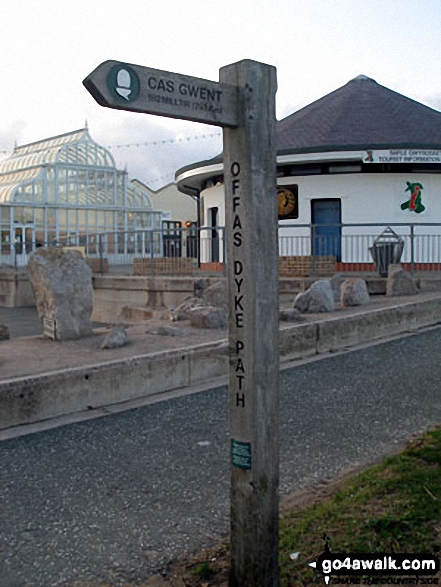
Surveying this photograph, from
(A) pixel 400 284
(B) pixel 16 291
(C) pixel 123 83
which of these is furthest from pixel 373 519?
(B) pixel 16 291

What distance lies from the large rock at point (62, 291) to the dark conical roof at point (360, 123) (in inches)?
516

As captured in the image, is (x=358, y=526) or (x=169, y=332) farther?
(x=169, y=332)

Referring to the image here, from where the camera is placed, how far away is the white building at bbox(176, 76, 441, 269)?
20.5 metres

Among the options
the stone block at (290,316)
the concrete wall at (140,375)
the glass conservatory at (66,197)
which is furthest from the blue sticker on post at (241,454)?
the glass conservatory at (66,197)

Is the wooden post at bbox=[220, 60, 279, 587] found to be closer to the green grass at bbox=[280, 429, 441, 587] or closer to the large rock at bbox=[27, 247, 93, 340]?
the green grass at bbox=[280, 429, 441, 587]

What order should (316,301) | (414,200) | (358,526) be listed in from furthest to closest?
(414,200) → (316,301) → (358,526)

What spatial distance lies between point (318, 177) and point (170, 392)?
15.7 metres

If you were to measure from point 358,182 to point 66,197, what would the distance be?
23.6 m

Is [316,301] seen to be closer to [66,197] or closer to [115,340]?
[115,340]

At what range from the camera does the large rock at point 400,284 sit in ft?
47.9

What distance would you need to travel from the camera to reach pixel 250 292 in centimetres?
290

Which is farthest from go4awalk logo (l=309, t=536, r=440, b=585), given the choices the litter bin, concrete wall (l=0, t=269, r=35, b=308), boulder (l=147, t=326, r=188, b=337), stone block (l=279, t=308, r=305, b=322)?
concrete wall (l=0, t=269, r=35, b=308)

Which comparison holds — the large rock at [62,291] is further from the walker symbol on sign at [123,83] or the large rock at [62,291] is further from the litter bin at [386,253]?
the litter bin at [386,253]

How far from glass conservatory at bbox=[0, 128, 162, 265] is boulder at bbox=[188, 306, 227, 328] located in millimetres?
26647
